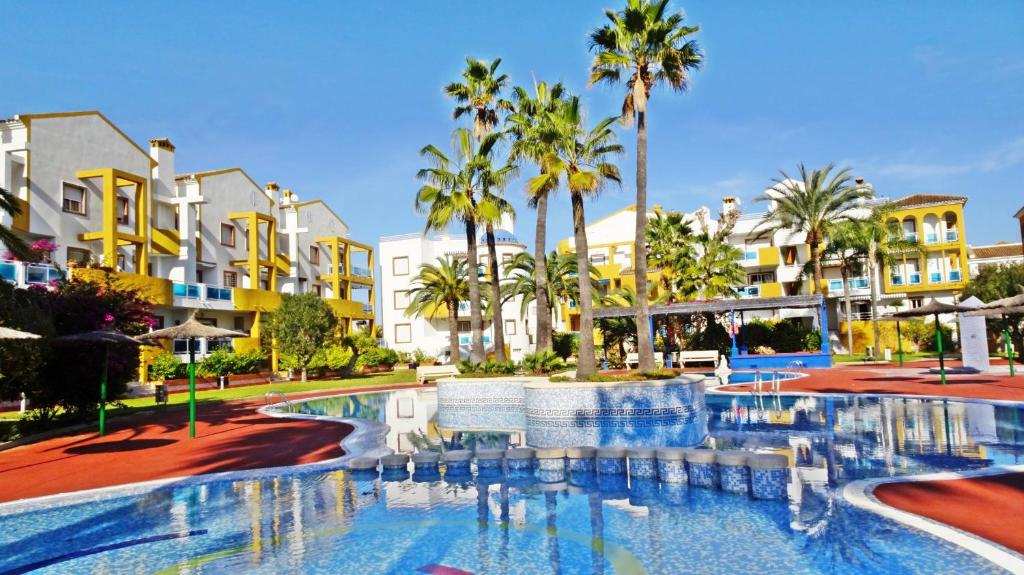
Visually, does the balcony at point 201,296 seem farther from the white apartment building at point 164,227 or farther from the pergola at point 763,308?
the pergola at point 763,308

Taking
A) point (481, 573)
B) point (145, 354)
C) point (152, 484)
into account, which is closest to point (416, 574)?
point (481, 573)

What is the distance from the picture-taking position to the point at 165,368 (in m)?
33.1

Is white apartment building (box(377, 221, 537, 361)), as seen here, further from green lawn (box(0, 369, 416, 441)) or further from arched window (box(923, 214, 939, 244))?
arched window (box(923, 214, 939, 244))

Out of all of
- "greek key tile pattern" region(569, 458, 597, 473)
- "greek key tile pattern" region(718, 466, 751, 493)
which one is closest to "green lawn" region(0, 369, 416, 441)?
"greek key tile pattern" region(569, 458, 597, 473)

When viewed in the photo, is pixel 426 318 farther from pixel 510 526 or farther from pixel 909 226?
pixel 510 526

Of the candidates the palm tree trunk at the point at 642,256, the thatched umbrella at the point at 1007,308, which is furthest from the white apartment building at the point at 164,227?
the thatched umbrella at the point at 1007,308

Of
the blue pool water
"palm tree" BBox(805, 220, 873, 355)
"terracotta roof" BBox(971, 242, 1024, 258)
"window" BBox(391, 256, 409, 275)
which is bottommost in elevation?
the blue pool water

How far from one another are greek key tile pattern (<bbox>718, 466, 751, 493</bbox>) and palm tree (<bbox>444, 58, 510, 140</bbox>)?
1773cm

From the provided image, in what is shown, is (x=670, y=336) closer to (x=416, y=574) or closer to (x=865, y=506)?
(x=865, y=506)

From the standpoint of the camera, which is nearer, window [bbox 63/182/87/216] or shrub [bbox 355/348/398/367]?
window [bbox 63/182/87/216]

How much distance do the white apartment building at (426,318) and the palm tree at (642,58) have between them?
35.0m

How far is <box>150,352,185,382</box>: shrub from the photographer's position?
32906 millimetres

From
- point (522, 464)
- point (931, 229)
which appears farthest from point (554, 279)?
point (931, 229)

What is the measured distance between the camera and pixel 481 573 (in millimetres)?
6527
